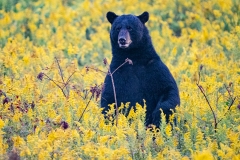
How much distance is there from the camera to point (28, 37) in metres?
10.5

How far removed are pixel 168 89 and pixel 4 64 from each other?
262 cm

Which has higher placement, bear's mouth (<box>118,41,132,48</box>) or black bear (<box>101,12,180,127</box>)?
bear's mouth (<box>118,41,132,48</box>)

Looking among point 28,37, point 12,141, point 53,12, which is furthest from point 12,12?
point 12,141

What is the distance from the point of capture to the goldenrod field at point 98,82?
505 cm

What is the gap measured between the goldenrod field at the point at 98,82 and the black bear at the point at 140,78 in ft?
0.63

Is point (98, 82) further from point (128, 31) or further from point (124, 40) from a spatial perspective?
point (124, 40)

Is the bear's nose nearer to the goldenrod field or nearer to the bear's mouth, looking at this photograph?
the bear's mouth

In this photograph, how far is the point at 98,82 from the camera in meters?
7.99

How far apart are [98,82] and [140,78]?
1747 mm

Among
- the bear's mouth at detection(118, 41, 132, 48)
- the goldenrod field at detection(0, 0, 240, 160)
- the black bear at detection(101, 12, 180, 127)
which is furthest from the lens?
the bear's mouth at detection(118, 41, 132, 48)

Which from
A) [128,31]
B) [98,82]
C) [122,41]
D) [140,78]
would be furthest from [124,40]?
[98,82]

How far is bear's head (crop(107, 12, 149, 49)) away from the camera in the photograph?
6340 mm

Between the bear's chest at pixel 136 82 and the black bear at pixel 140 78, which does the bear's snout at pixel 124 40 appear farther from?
the bear's chest at pixel 136 82

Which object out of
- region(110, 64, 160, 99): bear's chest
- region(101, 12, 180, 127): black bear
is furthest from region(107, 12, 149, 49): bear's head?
region(110, 64, 160, 99): bear's chest
